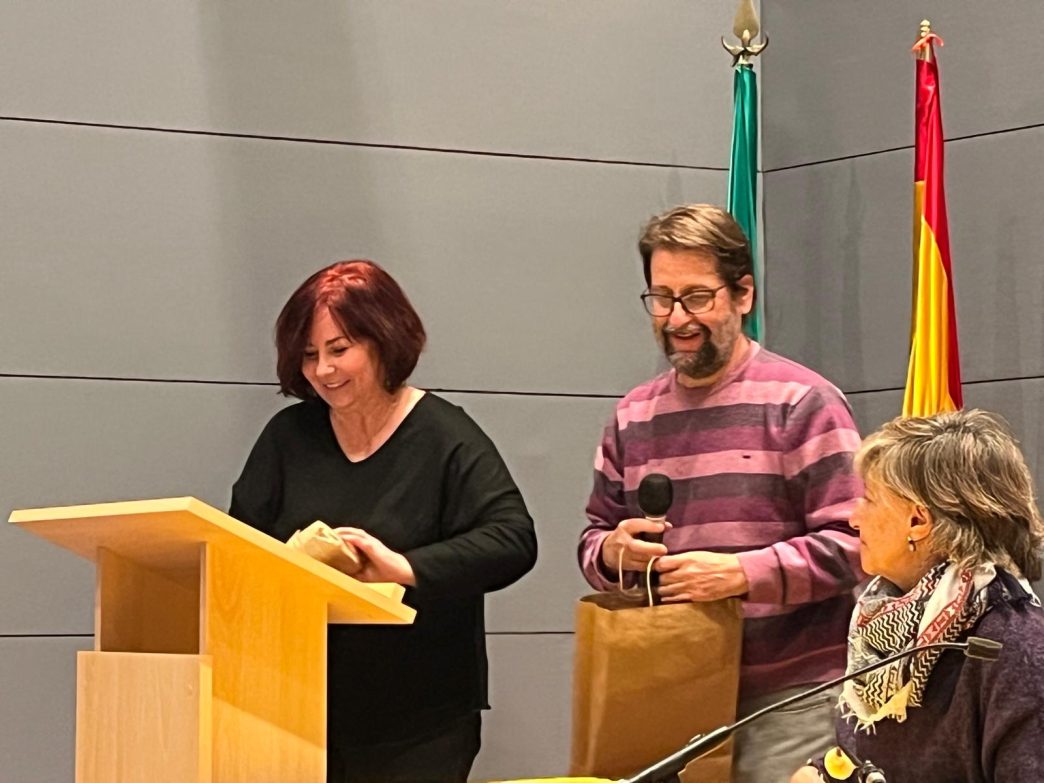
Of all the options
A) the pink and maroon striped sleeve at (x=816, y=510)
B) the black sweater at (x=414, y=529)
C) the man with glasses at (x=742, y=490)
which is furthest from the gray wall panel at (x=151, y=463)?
the pink and maroon striped sleeve at (x=816, y=510)

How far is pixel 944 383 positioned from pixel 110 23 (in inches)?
82.1

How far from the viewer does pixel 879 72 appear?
3.92 meters

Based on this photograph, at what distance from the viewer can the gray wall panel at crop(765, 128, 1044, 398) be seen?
11.8 feet

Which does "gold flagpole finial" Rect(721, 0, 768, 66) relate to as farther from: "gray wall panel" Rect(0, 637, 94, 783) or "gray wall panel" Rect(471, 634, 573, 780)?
"gray wall panel" Rect(0, 637, 94, 783)

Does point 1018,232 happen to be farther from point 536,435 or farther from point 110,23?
point 110,23

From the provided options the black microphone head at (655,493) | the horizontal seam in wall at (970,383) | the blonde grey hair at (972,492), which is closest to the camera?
the blonde grey hair at (972,492)

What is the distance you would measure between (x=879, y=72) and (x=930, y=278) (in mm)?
694

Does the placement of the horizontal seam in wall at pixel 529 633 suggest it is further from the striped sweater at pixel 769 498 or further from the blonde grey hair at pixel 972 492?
the blonde grey hair at pixel 972 492

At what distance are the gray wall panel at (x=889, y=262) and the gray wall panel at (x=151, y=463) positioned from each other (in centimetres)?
72

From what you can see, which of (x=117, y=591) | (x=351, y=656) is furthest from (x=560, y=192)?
(x=117, y=591)

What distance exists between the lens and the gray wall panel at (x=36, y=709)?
11.7 ft

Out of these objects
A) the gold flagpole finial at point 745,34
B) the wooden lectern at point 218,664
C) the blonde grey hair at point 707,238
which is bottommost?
the wooden lectern at point 218,664

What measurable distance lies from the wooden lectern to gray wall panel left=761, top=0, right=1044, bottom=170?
221 cm

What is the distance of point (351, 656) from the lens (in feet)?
8.55
